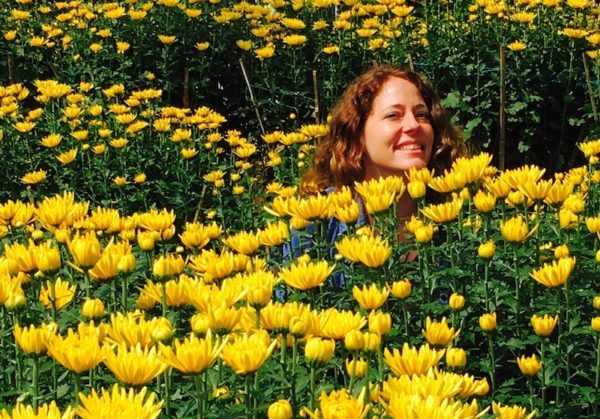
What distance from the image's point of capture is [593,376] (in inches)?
110

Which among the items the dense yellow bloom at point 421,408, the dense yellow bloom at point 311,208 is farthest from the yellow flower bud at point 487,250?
the dense yellow bloom at point 421,408

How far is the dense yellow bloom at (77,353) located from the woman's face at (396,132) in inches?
95.1

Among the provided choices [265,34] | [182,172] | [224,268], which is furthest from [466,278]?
[265,34]

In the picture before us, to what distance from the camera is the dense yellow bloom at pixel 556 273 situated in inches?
98.0

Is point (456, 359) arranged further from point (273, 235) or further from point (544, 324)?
point (273, 235)

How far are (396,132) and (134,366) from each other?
264cm

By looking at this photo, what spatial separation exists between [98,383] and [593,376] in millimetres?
1464

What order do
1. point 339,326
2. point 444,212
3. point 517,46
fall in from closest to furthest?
point 339,326 → point 444,212 → point 517,46

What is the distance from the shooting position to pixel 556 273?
252 cm

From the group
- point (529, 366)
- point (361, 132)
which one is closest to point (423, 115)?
point (361, 132)

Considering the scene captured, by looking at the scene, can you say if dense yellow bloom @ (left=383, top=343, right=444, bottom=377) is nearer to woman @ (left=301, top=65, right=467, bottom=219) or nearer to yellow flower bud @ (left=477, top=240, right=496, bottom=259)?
yellow flower bud @ (left=477, top=240, right=496, bottom=259)

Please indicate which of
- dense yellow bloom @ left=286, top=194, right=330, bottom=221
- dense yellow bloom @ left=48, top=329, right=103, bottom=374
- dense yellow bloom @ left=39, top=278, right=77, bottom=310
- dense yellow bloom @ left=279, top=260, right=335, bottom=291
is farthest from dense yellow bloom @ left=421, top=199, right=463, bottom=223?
dense yellow bloom @ left=48, top=329, right=103, bottom=374

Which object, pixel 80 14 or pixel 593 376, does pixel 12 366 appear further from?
pixel 80 14

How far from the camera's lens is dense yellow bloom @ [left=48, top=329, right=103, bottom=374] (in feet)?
5.54
